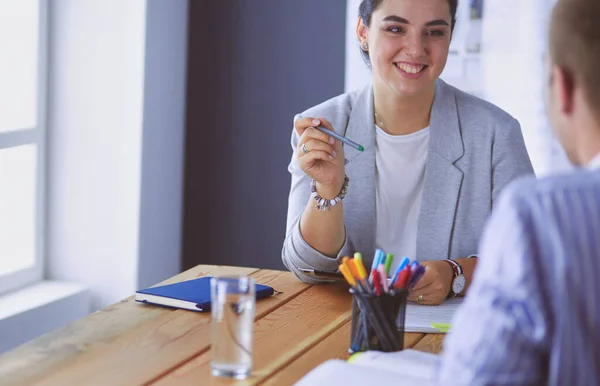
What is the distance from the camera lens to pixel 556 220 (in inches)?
32.2

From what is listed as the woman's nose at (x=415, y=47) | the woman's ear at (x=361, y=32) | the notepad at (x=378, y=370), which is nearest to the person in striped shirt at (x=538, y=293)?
the notepad at (x=378, y=370)

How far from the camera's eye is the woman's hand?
1.97 metres

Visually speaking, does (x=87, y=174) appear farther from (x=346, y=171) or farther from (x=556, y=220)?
(x=556, y=220)

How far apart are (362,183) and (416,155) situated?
160 mm

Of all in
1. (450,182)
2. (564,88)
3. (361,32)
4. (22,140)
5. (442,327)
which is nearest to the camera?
(564,88)

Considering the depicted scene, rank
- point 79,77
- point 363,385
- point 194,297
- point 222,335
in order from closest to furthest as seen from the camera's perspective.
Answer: point 363,385, point 222,335, point 194,297, point 79,77

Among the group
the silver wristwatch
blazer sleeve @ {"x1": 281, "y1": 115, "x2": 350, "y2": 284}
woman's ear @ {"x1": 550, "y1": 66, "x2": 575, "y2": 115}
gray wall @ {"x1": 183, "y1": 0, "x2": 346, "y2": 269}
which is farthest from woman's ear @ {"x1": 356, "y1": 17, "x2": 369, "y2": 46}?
woman's ear @ {"x1": 550, "y1": 66, "x2": 575, "y2": 115}

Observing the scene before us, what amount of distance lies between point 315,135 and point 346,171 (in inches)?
10.8

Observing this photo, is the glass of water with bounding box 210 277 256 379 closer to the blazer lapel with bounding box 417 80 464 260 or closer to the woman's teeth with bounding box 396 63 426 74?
the blazer lapel with bounding box 417 80 464 260

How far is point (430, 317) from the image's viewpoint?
1725 mm

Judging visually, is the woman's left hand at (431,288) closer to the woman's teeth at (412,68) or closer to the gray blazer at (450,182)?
the gray blazer at (450,182)

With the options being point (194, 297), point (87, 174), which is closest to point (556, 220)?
point (194, 297)

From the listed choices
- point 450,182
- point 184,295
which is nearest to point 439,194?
point 450,182

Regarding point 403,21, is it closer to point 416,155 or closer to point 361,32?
point 361,32
